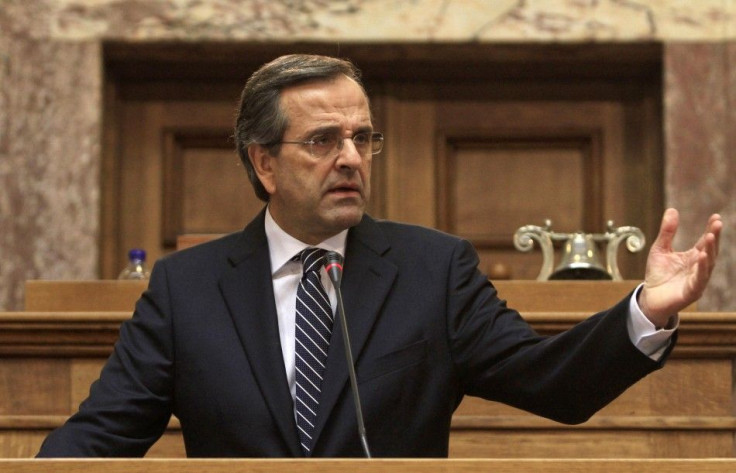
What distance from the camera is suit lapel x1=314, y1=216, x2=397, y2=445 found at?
2.41m

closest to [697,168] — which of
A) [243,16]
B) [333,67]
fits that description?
[243,16]

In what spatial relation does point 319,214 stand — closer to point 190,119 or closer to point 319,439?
point 319,439

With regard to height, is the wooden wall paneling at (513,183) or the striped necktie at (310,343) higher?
the wooden wall paneling at (513,183)

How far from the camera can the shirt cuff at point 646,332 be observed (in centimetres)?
220

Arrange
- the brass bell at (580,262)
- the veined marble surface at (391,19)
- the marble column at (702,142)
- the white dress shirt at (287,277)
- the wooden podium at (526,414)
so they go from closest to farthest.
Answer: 1. the white dress shirt at (287,277)
2. the wooden podium at (526,414)
3. the brass bell at (580,262)
4. the marble column at (702,142)
5. the veined marble surface at (391,19)

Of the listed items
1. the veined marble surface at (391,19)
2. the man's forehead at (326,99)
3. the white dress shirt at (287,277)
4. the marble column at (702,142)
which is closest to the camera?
the white dress shirt at (287,277)

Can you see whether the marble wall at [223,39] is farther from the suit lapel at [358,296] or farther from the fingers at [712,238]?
the fingers at [712,238]

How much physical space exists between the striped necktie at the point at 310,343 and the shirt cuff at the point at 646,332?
1.93 ft

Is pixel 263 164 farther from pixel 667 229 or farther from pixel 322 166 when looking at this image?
pixel 667 229

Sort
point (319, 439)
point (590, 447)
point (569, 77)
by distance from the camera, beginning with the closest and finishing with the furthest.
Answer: point (319, 439), point (590, 447), point (569, 77)

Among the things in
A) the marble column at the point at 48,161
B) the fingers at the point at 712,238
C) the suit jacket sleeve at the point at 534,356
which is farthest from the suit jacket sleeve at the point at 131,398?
the marble column at the point at 48,161

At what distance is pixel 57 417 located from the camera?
296cm

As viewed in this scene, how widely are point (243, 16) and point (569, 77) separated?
129 centimetres
